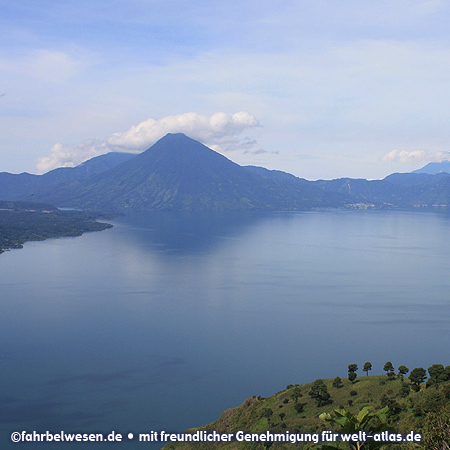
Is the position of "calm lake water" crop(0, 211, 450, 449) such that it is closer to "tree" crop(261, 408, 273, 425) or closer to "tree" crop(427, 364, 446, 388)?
"tree" crop(261, 408, 273, 425)

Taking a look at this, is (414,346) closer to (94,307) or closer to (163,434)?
(163,434)

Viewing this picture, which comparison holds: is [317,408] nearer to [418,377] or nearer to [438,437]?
[418,377]

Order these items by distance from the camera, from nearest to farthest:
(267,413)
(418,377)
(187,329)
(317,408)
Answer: (418,377), (317,408), (267,413), (187,329)

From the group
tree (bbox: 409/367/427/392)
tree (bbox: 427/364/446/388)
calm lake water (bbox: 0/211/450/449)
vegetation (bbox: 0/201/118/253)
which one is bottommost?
calm lake water (bbox: 0/211/450/449)

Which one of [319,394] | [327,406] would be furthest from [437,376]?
[319,394]

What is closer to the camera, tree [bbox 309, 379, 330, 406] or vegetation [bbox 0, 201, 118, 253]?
tree [bbox 309, 379, 330, 406]

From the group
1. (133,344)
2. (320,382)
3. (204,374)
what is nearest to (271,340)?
(204,374)

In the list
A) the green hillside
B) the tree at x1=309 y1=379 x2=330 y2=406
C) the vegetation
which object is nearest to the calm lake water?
the green hillside

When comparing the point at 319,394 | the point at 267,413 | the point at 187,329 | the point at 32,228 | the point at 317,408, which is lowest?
the point at 187,329
